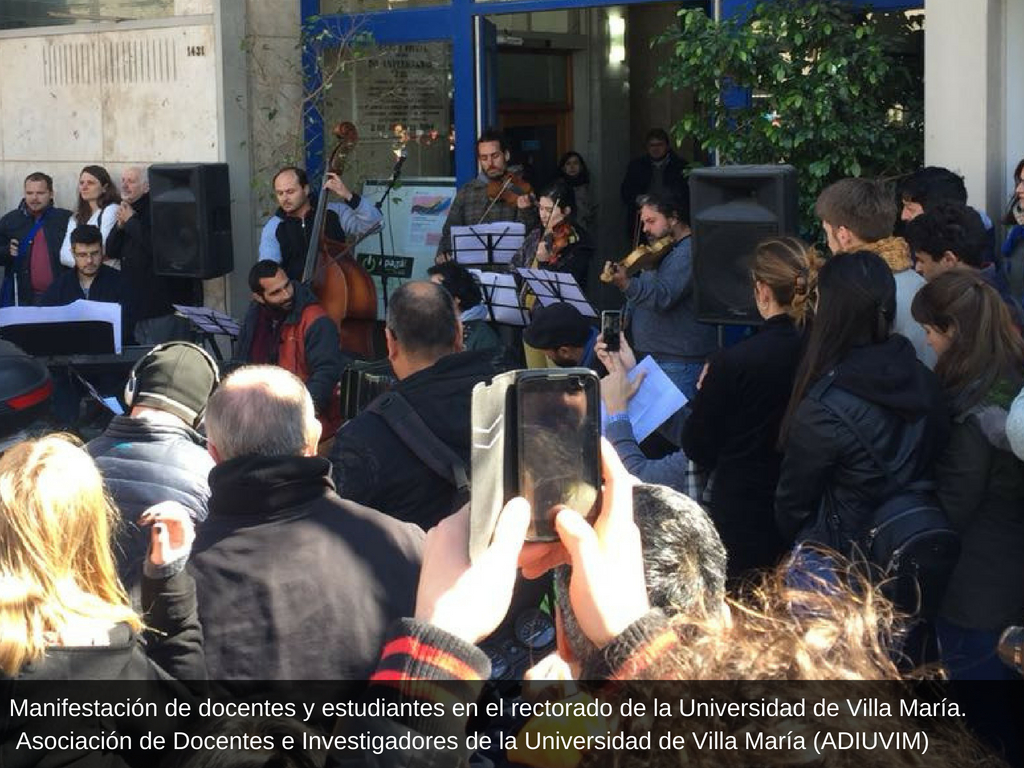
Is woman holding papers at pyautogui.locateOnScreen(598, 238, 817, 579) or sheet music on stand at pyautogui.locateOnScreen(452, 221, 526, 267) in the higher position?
sheet music on stand at pyautogui.locateOnScreen(452, 221, 526, 267)

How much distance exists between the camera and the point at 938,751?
Result: 1.43 meters

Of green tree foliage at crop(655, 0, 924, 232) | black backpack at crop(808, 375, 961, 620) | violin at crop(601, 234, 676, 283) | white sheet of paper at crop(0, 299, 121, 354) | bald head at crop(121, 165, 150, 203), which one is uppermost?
green tree foliage at crop(655, 0, 924, 232)

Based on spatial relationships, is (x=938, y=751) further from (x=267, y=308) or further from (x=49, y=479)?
(x=267, y=308)

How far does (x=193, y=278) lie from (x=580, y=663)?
26.2 ft

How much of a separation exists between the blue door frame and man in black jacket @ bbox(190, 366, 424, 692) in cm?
651

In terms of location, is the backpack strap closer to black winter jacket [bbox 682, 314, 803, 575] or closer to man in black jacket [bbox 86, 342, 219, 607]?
man in black jacket [bbox 86, 342, 219, 607]

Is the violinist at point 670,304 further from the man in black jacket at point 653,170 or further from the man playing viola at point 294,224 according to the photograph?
the man in black jacket at point 653,170

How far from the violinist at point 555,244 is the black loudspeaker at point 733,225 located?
1.82 metres

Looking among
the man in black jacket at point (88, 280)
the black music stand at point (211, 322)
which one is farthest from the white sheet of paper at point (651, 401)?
the man in black jacket at point (88, 280)

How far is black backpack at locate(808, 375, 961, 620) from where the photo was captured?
369 centimetres

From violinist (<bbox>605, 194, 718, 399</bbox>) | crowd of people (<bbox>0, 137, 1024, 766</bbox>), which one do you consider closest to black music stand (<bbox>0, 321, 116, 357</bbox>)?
crowd of people (<bbox>0, 137, 1024, 766</bbox>)

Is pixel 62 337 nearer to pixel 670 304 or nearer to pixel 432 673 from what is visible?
pixel 670 304

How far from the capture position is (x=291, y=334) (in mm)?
6668

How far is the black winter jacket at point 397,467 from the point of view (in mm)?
3824
